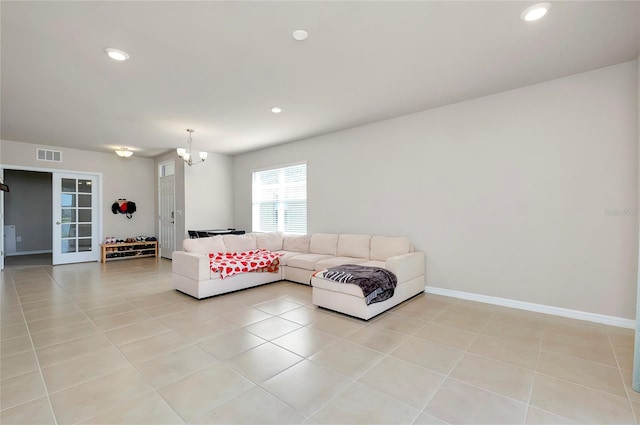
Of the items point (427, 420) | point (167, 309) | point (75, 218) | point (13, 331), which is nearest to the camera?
point (427, 420)

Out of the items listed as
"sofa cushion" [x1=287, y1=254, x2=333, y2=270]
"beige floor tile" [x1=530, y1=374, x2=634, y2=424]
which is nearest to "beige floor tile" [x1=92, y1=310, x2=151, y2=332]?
"sofa cushion" [x1=287, y1=254, x2=333, y2=270]

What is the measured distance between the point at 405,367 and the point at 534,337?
1.45 meters

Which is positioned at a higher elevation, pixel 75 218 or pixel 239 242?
pixel 75 218

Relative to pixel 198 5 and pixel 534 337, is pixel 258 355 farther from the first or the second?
pixel 198 5

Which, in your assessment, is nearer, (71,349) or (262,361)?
(262,361)

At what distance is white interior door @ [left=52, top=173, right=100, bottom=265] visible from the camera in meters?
6.66

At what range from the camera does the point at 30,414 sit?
1.73 metres

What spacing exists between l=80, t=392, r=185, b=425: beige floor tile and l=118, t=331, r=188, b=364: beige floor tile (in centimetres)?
60

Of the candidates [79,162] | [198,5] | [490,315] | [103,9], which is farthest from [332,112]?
[79,162]

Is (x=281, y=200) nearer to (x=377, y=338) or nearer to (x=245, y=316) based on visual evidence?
(x=245, y=316)

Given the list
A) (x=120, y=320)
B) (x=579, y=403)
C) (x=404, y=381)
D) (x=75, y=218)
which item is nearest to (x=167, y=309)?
(x=120, y=320)

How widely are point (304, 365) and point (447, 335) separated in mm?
1452

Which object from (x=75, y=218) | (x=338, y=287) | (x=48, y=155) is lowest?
(x=338, y=287)

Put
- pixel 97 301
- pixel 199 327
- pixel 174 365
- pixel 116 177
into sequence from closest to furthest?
pixel 174 365
pixel 199 327
pixel 97 301
pixel 116 177
